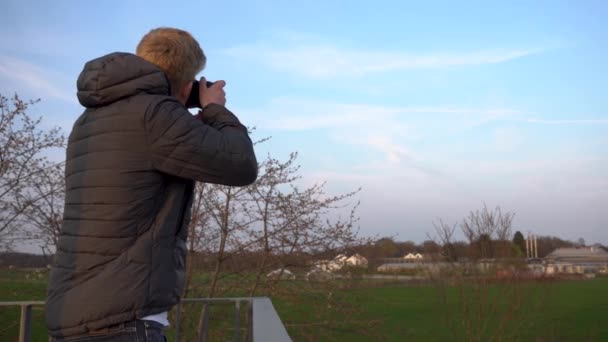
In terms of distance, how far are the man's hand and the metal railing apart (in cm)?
89

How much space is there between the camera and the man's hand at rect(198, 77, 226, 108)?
68.6 inches

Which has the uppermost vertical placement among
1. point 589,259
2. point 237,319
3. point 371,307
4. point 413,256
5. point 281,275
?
point 413,256

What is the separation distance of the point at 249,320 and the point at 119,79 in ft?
7.63

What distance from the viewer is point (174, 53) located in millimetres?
1670

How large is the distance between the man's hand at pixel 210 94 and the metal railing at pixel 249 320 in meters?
0.89

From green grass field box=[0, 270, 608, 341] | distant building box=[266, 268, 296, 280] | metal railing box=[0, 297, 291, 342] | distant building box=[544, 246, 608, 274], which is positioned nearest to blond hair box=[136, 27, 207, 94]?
metal railing box=[0, 297, 291, 342]

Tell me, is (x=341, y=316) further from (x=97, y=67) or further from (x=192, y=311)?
(x=97, y=67)

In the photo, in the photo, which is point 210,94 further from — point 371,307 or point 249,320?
point 371,307

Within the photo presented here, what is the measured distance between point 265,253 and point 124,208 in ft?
24.4

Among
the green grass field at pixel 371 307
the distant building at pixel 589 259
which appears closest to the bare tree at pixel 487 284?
the green grass field at pixel 371 307

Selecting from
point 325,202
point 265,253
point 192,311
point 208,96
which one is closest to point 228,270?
point 265,253

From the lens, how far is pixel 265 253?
884cm

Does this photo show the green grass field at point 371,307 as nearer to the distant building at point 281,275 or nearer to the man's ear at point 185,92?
the distant building at point 281,275

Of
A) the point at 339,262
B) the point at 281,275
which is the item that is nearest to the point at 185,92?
the point at 281,275
